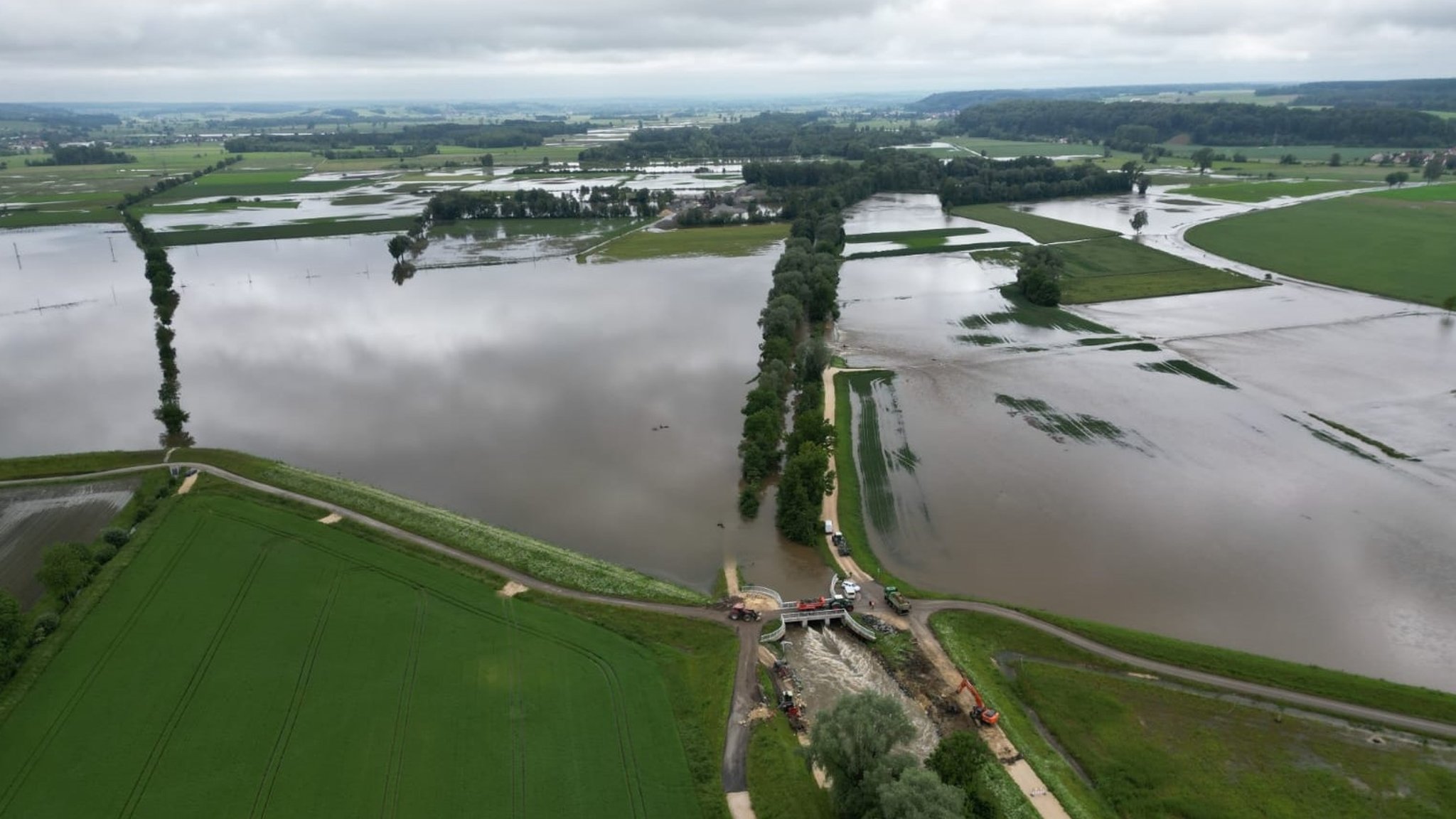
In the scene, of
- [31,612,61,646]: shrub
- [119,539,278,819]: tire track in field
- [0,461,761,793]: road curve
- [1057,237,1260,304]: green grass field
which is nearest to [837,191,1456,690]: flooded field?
[1057,237,1260,304]: green grass field

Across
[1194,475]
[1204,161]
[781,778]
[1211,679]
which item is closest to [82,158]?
[781,778]

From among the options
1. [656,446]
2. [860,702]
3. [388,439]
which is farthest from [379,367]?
[860,702]

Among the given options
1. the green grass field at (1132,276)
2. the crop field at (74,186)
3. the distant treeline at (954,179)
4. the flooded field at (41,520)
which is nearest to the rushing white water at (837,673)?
the flooded field at (41,520)

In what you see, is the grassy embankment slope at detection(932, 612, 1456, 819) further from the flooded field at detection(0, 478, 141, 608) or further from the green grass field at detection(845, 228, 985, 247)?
the green grass field at detection(845, 228, 985, 247)

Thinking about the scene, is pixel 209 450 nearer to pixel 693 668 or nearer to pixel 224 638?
pixel 224 638

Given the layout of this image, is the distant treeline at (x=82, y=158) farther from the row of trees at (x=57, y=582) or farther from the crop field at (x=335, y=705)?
the crop field at (x=335, y=705)

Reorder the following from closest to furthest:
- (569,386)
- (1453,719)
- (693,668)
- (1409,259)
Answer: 1. (1453,719)
2. (693,668)
3. (569,386)
4. (1409,259)

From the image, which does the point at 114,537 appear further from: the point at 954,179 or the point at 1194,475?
the point at 954,179
